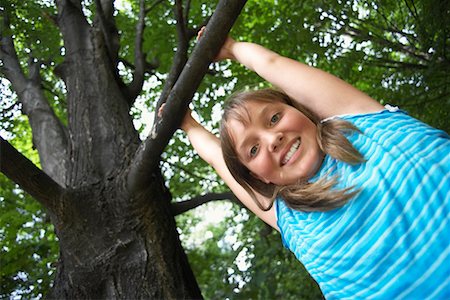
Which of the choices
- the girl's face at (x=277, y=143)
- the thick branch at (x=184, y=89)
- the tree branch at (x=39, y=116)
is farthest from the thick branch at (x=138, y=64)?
the girl's face at (x=277, y=143)

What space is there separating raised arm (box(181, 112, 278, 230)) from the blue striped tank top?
0.41 m

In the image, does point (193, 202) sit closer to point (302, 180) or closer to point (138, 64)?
point (138, 64)

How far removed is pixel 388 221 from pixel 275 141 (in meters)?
0.46

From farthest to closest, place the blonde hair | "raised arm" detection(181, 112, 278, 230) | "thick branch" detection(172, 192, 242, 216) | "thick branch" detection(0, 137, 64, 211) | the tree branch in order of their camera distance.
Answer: the tree branch
"thick branch" detection(172, 192, 242, 216)
"thick branch" detection(0, 137, 64, 211)
"raised arm" detection(181, 112, 278, 230)
the blonde hair

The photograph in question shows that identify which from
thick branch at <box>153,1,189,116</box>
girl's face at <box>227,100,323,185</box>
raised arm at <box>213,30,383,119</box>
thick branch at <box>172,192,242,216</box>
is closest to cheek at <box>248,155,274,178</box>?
girl's face at <box>227,100,323,185</box>

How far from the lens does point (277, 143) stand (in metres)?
1.79

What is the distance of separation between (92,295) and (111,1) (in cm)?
222

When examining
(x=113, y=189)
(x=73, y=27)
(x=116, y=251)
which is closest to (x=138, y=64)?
(x=73, y=27)

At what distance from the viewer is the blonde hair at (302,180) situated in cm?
167

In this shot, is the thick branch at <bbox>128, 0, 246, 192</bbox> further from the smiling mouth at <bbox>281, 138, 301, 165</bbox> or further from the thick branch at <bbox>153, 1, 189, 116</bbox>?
the smiling mouth at <bbox>281, 138, 301, 165</bbox>

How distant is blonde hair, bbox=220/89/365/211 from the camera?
1.67 metres

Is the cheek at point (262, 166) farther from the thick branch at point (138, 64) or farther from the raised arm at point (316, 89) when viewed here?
the thick branch at point (138, 64)

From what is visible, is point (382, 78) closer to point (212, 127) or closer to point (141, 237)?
point (212, 127)

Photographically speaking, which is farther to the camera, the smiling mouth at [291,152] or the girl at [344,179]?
the smiling mouth at [291,152]
